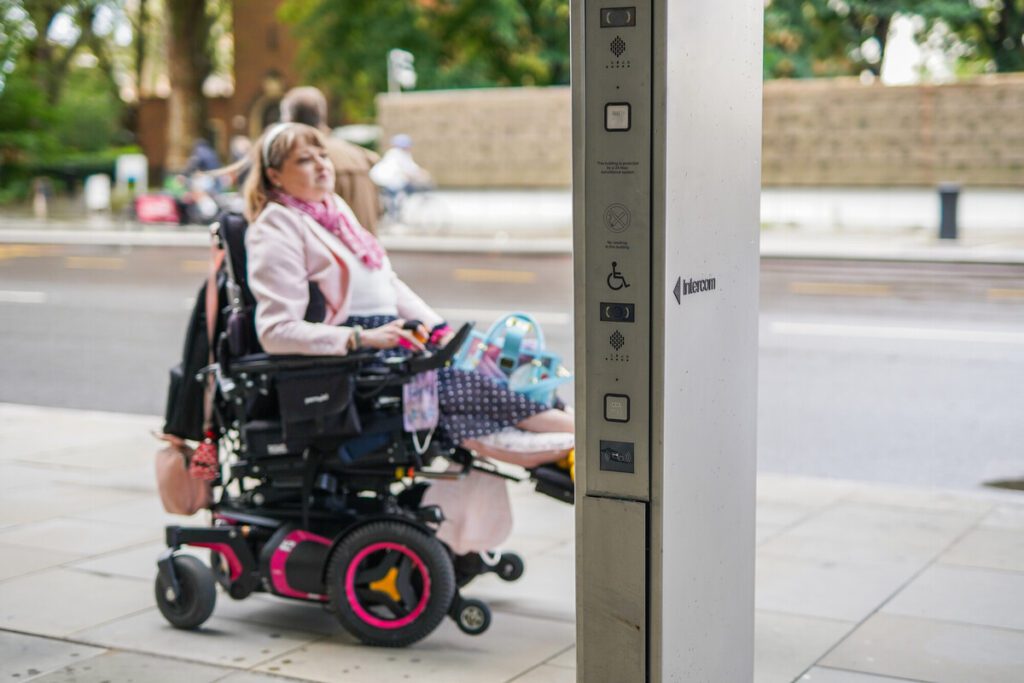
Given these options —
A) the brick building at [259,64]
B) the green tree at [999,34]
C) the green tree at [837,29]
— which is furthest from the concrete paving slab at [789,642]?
the brick building at [259,64]

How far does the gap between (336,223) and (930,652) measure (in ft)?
8.44

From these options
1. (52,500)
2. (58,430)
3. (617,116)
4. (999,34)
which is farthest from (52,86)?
(999,34)

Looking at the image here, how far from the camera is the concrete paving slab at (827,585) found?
5.22m

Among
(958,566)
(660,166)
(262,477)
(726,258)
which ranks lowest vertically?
(958,566)

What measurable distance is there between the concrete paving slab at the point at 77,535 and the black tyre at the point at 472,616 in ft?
6.81

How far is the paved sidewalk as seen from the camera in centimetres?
456

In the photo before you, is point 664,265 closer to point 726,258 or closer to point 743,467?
point 726,258

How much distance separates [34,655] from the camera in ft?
15.4

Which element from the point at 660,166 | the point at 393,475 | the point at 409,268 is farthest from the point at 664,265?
the point at 409,268

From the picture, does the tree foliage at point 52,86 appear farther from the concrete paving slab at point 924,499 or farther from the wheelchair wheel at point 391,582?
the concrete paving slab at point 924,499

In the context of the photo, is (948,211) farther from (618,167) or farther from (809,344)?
(618,167)

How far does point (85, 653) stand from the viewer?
4.72m

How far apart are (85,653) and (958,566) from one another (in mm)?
3498

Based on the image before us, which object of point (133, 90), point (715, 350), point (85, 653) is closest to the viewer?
point (715, 350)
